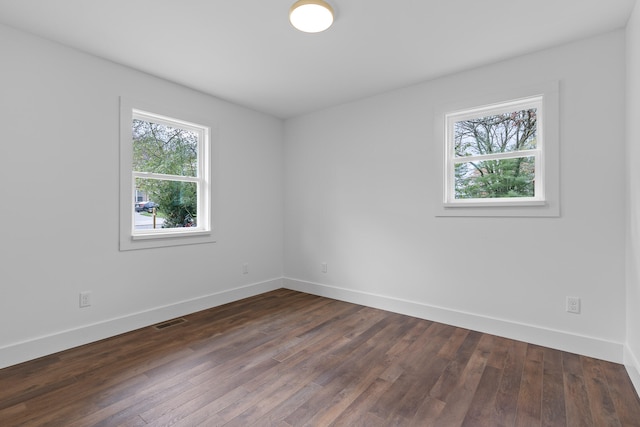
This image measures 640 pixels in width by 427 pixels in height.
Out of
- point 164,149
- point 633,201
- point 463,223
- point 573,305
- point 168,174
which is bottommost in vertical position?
point 573,305

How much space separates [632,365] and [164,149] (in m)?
4.46

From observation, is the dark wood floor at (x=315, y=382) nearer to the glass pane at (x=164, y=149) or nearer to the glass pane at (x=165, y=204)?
the glass pane at (x=165, y=204)

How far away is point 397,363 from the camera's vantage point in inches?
94.7

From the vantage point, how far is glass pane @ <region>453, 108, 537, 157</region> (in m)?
2.88

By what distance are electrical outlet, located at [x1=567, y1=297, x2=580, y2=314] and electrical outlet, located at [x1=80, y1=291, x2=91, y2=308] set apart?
4128mm

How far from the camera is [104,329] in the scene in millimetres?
2834

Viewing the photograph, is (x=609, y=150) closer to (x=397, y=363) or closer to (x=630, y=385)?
(x=630, y=385)

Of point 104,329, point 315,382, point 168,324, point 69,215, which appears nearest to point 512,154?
point 315,382

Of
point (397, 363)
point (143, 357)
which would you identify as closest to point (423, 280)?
point (397, 363)

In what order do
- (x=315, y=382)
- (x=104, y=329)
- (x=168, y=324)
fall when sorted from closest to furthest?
(x=315, y=382)
(x=104, y=329)
(x=168, y=324)

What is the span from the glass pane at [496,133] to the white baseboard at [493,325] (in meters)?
1.63

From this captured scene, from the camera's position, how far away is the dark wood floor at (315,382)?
178 centimetres

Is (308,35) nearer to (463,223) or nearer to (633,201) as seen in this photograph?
(463,223)

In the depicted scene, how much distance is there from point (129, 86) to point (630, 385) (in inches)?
185
